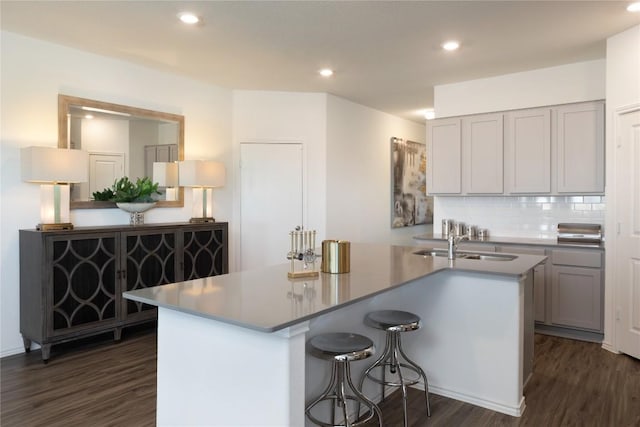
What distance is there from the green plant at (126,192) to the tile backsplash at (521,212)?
131 inches

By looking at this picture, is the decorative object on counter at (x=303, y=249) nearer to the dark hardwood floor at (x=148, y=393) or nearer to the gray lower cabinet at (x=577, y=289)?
the dark hardwood floor at (x=148, y=393)

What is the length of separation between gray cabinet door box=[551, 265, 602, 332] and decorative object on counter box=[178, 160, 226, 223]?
349 centimetres

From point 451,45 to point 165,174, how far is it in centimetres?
305

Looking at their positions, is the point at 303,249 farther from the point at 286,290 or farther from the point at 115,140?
the point at 115,140


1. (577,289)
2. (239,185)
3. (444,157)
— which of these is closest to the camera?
(577,289)

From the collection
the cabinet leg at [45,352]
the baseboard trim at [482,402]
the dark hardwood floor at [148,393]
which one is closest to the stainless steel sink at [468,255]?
the dark hardwood floor at [148,393]

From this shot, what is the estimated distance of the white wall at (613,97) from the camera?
3.55 m

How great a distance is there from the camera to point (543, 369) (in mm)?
3352

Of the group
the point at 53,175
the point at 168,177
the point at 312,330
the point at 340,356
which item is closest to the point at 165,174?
the point at 168,177

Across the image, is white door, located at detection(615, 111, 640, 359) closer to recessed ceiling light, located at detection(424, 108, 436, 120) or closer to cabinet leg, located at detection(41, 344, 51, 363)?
recessed ceiling light, located at detection(424, 108, 436, 120)

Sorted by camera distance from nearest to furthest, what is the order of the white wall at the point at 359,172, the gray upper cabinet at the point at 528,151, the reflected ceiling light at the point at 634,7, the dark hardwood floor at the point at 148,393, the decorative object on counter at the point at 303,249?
the decorative object on counter at the point at 303,249 < the dark hardwood floor at the point at 148,393 < the reflected ceiling light at the point at 634,7 < the gray upper cabinet at the point at 528,151 < the white wall at the point at 359,172

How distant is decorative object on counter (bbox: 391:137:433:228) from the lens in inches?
276

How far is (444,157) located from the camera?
5148mm

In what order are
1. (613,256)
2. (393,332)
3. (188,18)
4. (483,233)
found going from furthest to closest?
(483,233), (613,256), (188,18), (393,332)
